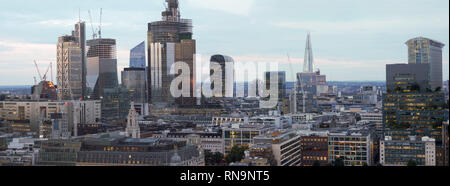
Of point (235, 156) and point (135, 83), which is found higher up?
point (135, 83)

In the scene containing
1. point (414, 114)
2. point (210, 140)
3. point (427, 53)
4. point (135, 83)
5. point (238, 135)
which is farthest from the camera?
point (135, 83)

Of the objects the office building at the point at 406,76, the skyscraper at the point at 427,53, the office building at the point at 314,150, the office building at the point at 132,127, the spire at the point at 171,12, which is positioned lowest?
the office building at the point at 314,150

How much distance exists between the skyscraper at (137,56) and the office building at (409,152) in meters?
103

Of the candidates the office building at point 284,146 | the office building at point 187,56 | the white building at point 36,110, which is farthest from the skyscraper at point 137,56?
the office building at point 284,146

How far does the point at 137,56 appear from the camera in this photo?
470 feet

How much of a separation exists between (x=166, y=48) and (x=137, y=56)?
26.6 ft

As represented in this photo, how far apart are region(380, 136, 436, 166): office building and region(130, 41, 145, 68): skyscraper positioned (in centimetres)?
10311

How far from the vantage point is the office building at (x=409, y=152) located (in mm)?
44500

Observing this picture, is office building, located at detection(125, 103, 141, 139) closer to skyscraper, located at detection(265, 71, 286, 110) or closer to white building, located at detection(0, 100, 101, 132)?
white building, located at detection(0, 100, 101, 132)

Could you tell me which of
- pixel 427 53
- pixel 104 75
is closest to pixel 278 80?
pixel 104 75

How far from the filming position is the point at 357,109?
104500 mm

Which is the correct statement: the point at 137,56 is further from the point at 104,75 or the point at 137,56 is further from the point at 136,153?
the point at 136,153

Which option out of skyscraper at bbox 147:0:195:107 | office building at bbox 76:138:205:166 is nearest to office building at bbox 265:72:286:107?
skyscraper at bbox 147:0:195:107

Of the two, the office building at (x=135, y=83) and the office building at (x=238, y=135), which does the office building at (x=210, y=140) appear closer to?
the office building at (x=238, y=135)
